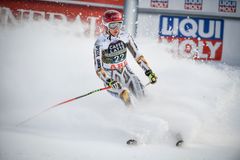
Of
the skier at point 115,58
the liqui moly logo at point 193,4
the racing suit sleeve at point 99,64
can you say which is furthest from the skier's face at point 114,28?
the liqui moly logo at point 193,4

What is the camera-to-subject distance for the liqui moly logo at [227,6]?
5.34 m

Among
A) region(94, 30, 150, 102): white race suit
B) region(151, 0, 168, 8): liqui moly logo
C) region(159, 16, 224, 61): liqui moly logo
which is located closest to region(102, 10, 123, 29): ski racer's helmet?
region(94, 30, 150, 102): white race suit

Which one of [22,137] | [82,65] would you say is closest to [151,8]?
[82,65]

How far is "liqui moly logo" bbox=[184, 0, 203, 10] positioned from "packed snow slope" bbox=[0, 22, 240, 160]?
88 cm

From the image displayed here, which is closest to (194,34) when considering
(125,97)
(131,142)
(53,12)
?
(53,12)

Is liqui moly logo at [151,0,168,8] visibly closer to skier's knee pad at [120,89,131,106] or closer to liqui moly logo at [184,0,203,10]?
liqui moly logo at [184,0,203,10]

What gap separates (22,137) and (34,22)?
2.87 metres

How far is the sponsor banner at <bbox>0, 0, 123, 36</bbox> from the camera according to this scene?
5.25m

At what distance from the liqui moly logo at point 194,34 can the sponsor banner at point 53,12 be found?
97cm

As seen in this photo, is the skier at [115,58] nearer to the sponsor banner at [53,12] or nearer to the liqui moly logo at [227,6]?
the sponsor banner at [53,12]

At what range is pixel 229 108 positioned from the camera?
386 centimetres

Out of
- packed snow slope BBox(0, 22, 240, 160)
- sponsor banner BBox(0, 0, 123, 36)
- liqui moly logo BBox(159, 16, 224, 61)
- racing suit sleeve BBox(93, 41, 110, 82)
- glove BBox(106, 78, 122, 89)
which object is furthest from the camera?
liqui moly logo BBox(159, 16, 224, 61)

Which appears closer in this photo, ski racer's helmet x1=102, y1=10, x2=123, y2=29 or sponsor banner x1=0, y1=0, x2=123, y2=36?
ski racer's helmet x1=102, y1=10, x2=123, y2=29

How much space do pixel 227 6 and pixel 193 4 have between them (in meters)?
0.63
